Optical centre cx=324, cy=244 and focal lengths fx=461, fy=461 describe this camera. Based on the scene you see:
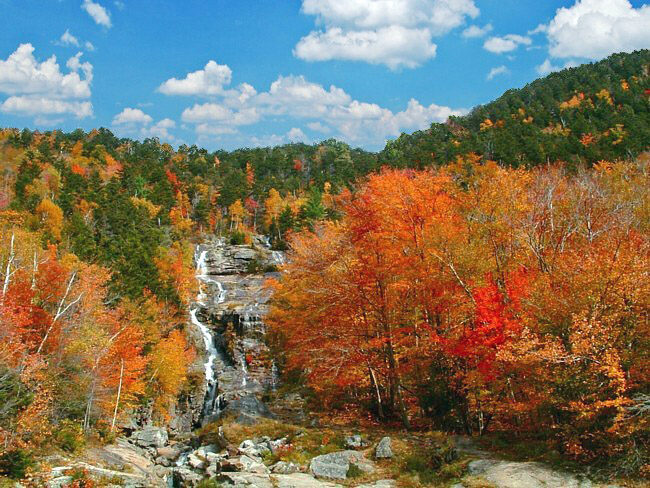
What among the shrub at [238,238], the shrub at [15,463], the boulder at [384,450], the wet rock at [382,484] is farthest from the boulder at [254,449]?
the shrub at [238,238]

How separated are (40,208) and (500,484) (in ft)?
215

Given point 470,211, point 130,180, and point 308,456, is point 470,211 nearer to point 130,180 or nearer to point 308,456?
point 308,456

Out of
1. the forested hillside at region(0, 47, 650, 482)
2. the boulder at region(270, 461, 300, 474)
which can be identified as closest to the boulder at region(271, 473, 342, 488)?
the boulder at region(270, 461, 300, 474)

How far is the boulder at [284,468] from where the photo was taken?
639 inches

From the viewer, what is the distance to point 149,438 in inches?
1176

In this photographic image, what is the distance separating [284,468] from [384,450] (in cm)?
364

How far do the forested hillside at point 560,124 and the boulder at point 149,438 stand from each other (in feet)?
169

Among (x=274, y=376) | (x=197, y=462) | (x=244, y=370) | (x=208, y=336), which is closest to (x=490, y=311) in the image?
(x=197, y=462)

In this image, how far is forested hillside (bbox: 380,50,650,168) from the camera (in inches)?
2800

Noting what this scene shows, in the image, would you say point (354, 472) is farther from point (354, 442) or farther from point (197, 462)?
point (197, 462)

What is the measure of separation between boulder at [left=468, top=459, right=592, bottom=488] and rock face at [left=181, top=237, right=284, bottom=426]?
17.7 metres

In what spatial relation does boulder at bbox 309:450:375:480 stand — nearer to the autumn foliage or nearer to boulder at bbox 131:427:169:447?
the autumn foliage

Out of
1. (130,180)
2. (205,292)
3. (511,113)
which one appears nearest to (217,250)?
(205,292)

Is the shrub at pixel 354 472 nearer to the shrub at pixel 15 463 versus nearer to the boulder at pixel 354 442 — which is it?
the boulder at pixel 354 442
